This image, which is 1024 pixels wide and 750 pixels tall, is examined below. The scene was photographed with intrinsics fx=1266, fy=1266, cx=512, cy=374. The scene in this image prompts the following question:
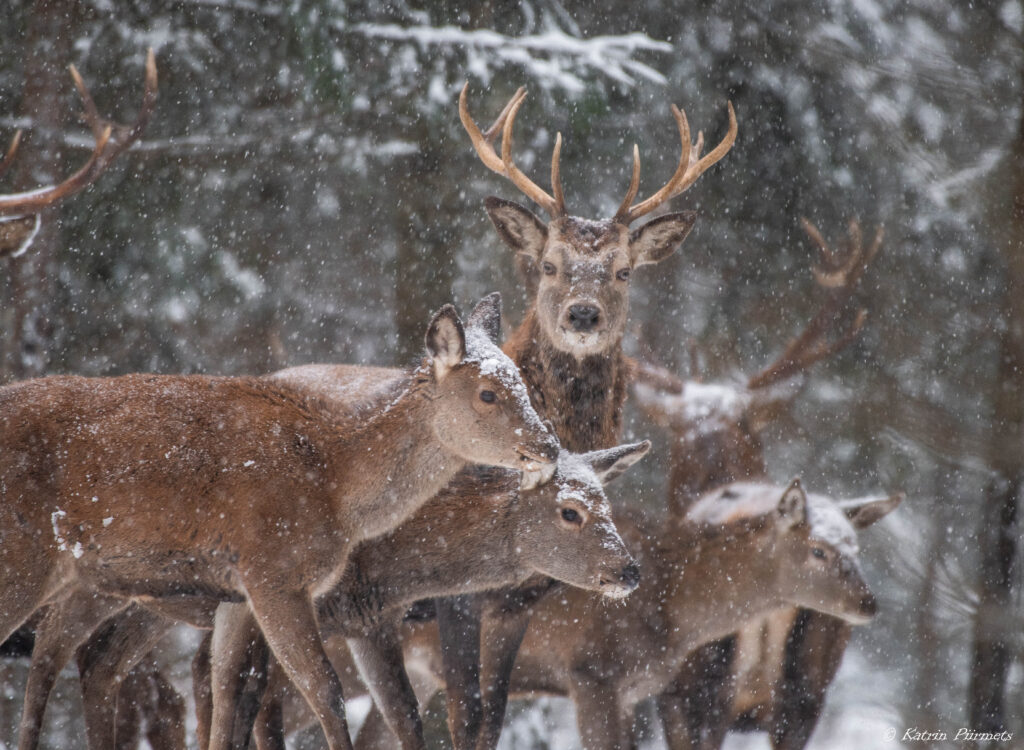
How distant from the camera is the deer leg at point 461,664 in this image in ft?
21.4

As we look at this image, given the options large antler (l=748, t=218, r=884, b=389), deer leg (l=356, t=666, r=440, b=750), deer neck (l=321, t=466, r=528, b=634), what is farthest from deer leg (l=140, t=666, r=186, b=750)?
large antler (l=748, t=218, r=884, b=389)

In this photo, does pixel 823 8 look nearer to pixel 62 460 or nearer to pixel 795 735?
pixel 795 735

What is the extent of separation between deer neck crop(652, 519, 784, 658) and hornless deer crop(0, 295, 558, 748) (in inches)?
95.4

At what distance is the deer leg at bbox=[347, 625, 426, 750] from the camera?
6.18 meters

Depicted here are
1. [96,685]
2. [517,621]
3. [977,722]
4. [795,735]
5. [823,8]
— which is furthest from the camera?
[823,8]

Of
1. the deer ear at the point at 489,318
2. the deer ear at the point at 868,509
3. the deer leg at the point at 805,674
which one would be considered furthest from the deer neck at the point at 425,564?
the deer ear at the point at 868,509

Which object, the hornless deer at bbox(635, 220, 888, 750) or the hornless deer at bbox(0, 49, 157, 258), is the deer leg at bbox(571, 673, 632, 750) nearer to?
the hornless deer at bbox(635, 220, 888, 750)

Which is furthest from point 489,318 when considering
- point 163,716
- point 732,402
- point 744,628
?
point 732,402

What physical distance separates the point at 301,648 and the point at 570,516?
146 cm

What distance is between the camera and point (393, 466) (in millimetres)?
5836

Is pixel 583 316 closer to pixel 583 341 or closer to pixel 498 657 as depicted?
pixel 583 341

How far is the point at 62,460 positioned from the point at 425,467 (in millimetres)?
1598

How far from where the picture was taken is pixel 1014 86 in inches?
480

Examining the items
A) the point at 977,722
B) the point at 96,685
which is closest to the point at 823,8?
the point at 977,722
